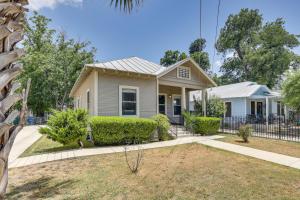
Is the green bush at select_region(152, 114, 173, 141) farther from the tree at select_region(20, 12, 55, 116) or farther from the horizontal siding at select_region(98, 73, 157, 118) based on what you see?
the tree at select_region(20, 12, 55, 116)

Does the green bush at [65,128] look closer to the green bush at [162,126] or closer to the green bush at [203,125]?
the green bush at [162,126]

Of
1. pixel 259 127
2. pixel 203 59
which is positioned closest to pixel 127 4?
pixel 259 127

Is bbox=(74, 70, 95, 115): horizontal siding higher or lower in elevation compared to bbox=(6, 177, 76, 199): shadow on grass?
higher

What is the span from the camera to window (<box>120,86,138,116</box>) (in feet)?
34.4

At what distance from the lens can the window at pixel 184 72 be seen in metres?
13.1

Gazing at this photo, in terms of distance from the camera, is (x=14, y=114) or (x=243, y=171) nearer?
(x=14, y=114)

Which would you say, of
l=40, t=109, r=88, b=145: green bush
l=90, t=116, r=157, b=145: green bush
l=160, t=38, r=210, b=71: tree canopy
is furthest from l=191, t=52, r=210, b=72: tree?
l=40, t=109, r=88, b=145: green bush

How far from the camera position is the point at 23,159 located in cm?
667

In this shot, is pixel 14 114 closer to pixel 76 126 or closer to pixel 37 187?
pixel 37 187

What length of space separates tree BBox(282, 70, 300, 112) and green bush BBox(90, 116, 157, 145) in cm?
1267

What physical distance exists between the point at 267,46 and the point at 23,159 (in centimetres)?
3698

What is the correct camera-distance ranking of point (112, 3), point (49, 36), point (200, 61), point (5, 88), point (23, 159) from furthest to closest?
point (200, 61) → point (49, 36) → point (23, 159) → point (112, 3) → point (5, 88)

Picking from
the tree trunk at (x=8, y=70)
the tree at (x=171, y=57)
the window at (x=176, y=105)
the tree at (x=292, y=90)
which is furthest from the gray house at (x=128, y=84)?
the tree at (x=171, y=57)

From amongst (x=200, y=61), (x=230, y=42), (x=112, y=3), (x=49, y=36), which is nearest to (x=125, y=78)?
(x=112, y=3)
